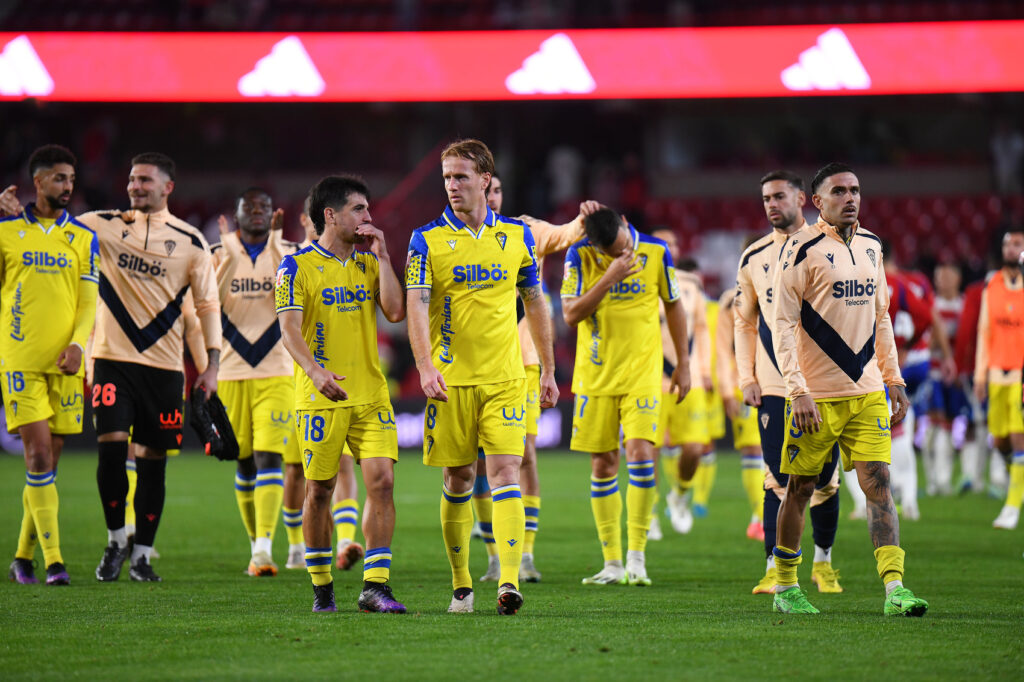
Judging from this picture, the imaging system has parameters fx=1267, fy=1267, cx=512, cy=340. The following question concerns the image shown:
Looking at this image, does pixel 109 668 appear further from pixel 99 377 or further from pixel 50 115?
pixel 50 115

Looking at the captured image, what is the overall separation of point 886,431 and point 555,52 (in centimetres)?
1897

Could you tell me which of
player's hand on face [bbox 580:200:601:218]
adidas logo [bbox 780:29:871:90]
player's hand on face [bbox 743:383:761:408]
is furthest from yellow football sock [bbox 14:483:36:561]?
adidas logo [bbox 780:29:871:90]

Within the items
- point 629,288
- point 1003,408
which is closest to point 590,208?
point 629,288

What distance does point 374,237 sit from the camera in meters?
6.68

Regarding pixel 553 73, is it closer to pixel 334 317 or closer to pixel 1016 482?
pixel 1016 482

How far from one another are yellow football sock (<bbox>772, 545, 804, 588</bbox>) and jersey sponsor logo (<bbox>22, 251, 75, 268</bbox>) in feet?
15.8

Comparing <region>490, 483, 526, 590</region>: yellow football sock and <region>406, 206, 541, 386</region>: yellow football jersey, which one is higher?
<region>406, 206, 541, 386</region>: yellow football jersey

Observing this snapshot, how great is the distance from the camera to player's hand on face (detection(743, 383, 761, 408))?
767 cm

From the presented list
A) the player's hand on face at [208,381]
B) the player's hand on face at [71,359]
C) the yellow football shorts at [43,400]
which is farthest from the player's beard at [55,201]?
the player's hand on face at [208,381]

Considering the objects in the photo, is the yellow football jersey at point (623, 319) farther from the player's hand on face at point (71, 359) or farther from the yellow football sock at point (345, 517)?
the player's hand on face at point (71, 359)

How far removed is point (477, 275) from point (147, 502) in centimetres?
313

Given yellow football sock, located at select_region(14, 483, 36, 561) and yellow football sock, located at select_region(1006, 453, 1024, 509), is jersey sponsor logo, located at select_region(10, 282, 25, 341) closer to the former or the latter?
yellow football sock, located at select_region(14, 483, 36, 561)

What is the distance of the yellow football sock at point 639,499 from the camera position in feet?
27.9

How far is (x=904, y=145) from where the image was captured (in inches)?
1104
